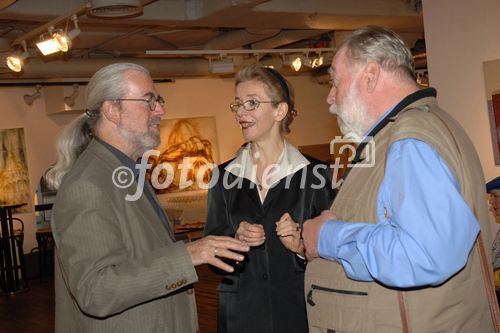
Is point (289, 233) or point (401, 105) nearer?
point (401, 105)

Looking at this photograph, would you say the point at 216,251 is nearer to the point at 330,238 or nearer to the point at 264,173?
the point at 330,238

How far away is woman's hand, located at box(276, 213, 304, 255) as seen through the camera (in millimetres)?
2678

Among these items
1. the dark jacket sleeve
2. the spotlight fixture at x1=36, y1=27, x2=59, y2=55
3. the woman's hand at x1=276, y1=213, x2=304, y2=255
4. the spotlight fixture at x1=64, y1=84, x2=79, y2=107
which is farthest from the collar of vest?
the spotlight fixture at x1=64, y1=84, x2=79, y2=107

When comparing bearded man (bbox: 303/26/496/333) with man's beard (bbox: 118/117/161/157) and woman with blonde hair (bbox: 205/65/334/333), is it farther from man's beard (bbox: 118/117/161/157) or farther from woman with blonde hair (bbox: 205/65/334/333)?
man's beard (bbox: 118/117/161/157)

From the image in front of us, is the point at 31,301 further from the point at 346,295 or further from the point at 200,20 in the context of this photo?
the point at 346,295

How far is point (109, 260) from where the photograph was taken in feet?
6.88

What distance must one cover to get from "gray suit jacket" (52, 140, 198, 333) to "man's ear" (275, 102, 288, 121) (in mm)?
1138

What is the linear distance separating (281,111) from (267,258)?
2.64 ft

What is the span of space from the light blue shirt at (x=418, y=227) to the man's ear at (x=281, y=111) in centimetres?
147

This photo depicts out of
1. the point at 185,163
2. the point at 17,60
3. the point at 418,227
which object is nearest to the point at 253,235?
the point at 418,227

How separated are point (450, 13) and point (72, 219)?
14.6 ft

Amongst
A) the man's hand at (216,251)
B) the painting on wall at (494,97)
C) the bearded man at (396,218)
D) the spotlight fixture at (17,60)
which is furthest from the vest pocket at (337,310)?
the spotlight fixture at (17,60)

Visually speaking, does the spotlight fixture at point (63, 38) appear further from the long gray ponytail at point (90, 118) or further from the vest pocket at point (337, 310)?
the vest pocket at point (337, 310)

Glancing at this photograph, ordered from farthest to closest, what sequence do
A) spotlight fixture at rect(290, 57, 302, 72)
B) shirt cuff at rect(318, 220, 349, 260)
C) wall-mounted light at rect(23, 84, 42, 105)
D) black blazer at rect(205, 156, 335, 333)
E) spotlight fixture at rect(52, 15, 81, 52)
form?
wall-mounted light at rect(23, 84, 42, 105) < spotlight fixture at rect(290, 57, 302, 72) < spotlight fixture at rect(52, 15, 81, 52) < black blazer at rect(205, 156, 335, 333) < shirt cuff at rect(318, 220, 349, 260)
